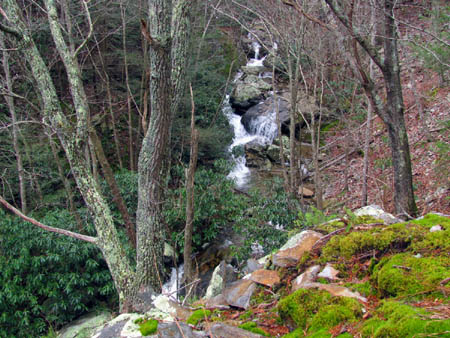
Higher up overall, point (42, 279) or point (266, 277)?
point (266, 277)

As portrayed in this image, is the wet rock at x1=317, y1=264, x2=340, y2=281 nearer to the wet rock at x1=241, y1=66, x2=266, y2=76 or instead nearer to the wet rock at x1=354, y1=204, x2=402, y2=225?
the wet rock at x1=354, y1=204, x2=402, y2=225

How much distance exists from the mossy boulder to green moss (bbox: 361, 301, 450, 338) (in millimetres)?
140

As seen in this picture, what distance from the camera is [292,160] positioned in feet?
24.0

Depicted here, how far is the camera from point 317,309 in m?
1.76

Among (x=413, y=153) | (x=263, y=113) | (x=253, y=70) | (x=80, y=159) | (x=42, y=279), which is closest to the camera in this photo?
(x=80, y=159)

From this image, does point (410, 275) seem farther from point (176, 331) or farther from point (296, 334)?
point (176, 331)

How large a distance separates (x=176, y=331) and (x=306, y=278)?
842mm

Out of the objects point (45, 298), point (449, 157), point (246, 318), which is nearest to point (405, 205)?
point (449, 157)

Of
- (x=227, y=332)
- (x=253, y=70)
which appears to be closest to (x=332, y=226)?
(x=227, y=332)

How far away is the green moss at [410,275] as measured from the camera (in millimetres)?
1666

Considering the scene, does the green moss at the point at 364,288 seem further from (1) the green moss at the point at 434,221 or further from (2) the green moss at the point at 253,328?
(1) the green moss at the point at 434,221

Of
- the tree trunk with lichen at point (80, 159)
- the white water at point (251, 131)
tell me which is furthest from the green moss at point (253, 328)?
the white water at point (251, 131)

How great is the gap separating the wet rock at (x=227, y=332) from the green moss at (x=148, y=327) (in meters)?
0.46

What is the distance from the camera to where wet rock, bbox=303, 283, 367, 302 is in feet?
5.96
